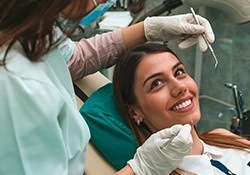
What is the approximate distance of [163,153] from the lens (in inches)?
51.1

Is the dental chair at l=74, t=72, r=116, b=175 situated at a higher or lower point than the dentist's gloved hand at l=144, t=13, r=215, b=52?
lower

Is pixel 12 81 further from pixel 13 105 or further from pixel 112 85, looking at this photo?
pixel 112 85

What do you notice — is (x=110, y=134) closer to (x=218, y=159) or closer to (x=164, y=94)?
(x=164, y=94)

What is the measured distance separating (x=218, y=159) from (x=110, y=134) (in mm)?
474

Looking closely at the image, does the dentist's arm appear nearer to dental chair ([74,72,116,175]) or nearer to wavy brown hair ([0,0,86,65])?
dental chair ([74,72,116,175])

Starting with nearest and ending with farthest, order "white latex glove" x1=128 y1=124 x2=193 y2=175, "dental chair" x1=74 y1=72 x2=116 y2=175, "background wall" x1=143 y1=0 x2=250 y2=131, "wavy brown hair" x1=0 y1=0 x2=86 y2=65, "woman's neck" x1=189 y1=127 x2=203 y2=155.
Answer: "wavy brown hair" x1=0 y1=0 x2=86 y2=65 → "white latex glove" x1=128 y1=124 x2=193 y2=175 → "dental chair" x1=74 y1=72 x2=116 y2=175 → "woman's neck" x1=189 y1=127 x2=203 y2=155 → "background wall" x1=143 y1=0 x2=250 y2=131

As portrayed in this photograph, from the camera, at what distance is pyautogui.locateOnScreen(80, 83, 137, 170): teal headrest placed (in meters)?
1.54

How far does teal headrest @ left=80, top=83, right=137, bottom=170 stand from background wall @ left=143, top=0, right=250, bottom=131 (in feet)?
4.13

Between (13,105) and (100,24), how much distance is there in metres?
1.67

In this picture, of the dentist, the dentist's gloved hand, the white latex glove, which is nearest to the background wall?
the dentist's gloved hand

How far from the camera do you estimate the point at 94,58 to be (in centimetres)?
171

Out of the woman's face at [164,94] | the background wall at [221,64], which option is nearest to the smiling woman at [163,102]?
the woman's face at [164,94]

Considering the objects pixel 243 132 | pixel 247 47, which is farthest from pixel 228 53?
pixel 243 132

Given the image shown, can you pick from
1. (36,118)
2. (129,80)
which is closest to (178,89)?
(129,80)
